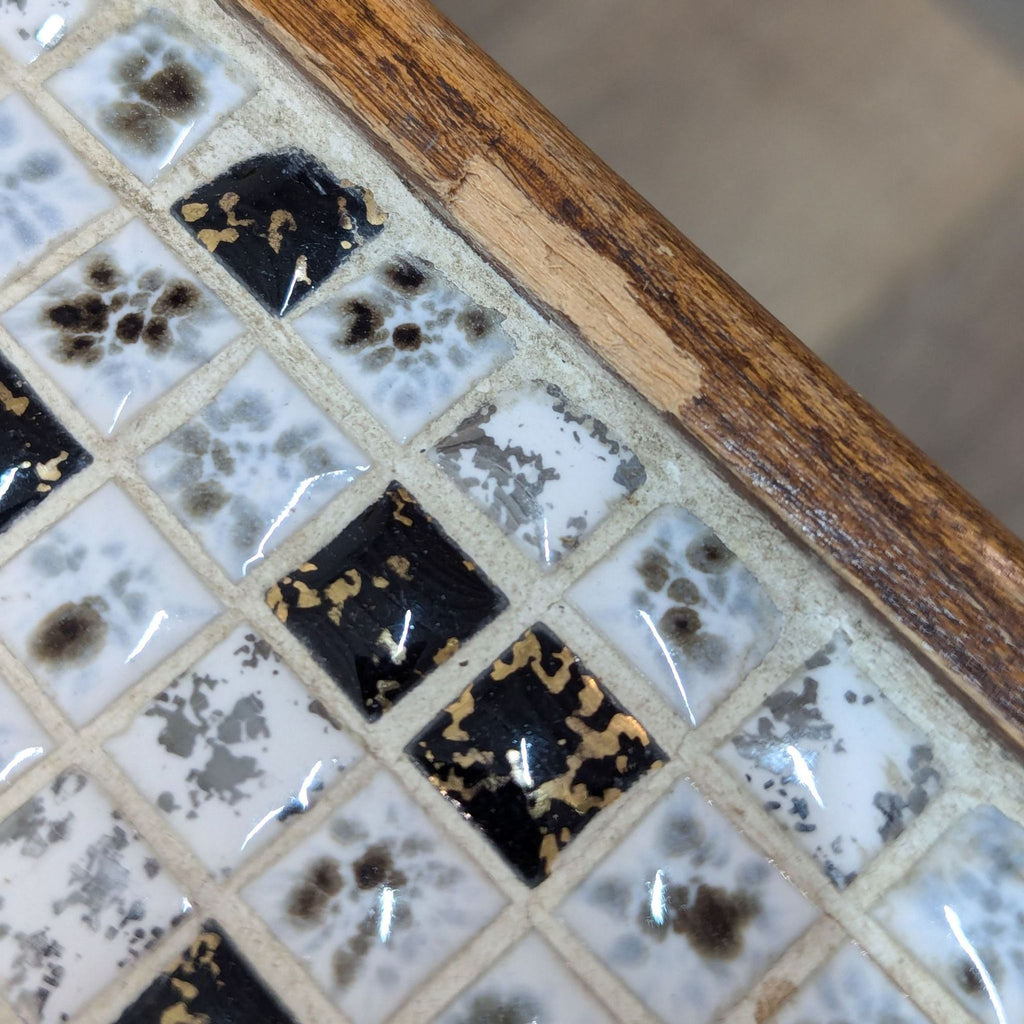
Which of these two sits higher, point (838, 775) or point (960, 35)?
point (960, 35)

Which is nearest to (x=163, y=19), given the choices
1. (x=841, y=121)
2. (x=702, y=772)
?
(x=702, y=772)

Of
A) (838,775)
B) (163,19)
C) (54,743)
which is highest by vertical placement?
(163,19)

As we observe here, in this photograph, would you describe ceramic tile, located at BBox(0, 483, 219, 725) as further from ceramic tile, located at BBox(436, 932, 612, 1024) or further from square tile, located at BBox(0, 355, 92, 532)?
ceramic tile, located at BBox(436, 932, 612, 1024)

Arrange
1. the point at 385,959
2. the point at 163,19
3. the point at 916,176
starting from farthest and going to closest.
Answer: the point at 916,176 < the point at 163,19 < the point at 385,959

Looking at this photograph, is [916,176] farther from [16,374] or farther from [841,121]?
[16,374]

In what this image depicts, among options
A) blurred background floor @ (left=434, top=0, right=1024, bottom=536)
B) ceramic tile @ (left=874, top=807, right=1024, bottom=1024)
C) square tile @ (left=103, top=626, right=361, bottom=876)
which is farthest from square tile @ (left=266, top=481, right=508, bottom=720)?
blurred background floor @ (left=434, top=0, right=1024, bottom=536)

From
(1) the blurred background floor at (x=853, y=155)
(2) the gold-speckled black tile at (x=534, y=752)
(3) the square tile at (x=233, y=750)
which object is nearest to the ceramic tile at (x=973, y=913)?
(2) the gold-speckled black tile at (x=534, y=752)

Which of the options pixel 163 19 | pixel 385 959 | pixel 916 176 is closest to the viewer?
pixel 385 959

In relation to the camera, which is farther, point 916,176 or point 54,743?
point 916,176

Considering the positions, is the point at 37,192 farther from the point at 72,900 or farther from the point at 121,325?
the point at 72,900
